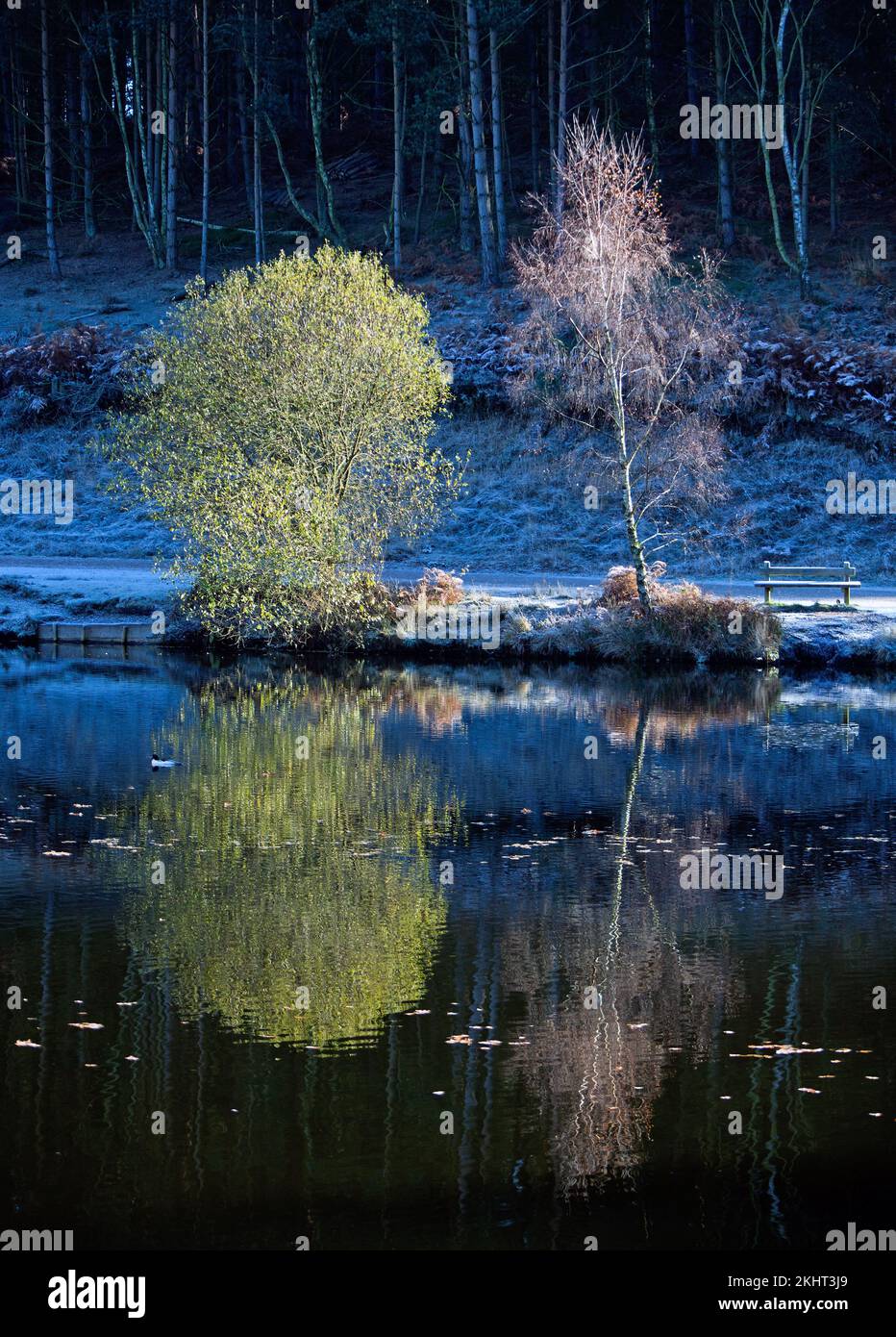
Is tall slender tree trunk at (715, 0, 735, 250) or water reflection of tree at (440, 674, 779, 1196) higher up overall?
tall slender tree trunk at (715, 0, 735, 250)

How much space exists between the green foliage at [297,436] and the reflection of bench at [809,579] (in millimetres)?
6895

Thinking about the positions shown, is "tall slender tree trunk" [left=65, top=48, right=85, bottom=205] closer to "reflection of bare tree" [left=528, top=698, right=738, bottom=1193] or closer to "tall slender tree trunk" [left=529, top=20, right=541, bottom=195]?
"tall slender tree trunk" [left=529, top=20, right=541, bottom=195]

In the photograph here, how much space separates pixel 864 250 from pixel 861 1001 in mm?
47567

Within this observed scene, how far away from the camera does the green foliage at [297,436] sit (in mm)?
31547

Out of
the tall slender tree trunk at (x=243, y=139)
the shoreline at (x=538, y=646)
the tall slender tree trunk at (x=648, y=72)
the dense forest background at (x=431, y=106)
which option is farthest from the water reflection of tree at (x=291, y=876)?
the tall slender tree trunk at (x=243, y=139)

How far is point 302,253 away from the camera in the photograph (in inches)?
1319

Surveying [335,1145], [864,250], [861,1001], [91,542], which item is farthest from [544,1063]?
[864,250]

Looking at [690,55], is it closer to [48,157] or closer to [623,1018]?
[48,157]

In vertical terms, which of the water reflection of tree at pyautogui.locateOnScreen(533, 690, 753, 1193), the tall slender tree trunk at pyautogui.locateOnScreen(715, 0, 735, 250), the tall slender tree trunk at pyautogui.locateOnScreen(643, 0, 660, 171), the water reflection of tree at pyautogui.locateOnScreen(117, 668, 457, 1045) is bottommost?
the water reflection of tree at pyautogui.locateOnScreen(533, 690, 753, 1193)

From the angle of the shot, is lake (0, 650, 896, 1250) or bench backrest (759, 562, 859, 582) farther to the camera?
bench backrest (759, 562, 859, 582)

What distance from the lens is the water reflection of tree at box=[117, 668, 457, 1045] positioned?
460 inches

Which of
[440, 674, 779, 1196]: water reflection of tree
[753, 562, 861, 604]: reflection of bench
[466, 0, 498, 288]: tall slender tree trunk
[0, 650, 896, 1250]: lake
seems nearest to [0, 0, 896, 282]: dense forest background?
[466, 0, 498, 288]: tall slender tree trunk

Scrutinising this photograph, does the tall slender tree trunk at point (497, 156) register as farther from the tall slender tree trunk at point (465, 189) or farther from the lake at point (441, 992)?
the lake at point (441, 992)
